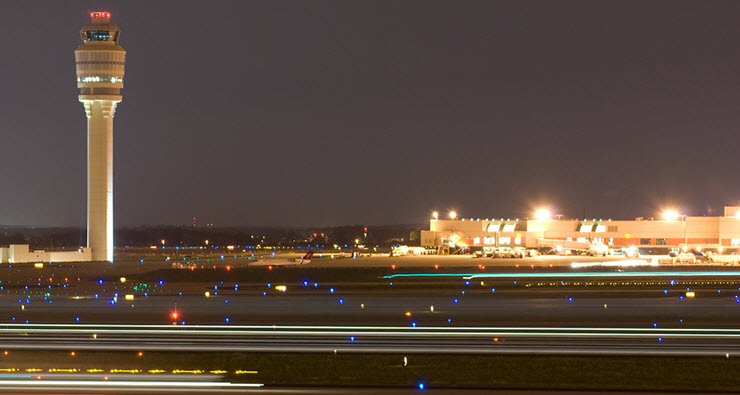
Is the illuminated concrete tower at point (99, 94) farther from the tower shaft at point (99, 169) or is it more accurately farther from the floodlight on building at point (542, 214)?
the floodlight on building at point (542, 214)

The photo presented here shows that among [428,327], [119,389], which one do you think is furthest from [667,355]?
[119,389]

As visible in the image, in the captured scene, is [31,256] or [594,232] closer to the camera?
[31,256]

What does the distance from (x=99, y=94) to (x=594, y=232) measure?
241ft

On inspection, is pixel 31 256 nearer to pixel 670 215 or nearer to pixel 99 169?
pixel 99 169

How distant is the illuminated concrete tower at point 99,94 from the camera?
108125mm

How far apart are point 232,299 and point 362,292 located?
32.8 ft

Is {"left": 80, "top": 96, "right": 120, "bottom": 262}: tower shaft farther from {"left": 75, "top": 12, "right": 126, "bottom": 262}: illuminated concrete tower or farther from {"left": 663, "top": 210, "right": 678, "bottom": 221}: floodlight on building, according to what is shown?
{"left": 663, "top": 210, "right": 678, "bottom": 221}: floodlight on building

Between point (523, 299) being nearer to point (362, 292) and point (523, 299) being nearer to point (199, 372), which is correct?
point (362, 292)

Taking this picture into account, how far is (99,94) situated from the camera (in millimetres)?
108125

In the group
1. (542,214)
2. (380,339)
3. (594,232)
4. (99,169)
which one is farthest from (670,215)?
(380,339)

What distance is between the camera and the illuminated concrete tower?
10812cm

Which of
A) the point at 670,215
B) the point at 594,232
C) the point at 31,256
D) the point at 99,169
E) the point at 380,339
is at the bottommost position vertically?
the point at 380,339

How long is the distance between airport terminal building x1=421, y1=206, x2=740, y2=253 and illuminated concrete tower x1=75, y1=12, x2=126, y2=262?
2063 inches

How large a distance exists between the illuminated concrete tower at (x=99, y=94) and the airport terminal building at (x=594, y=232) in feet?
172
